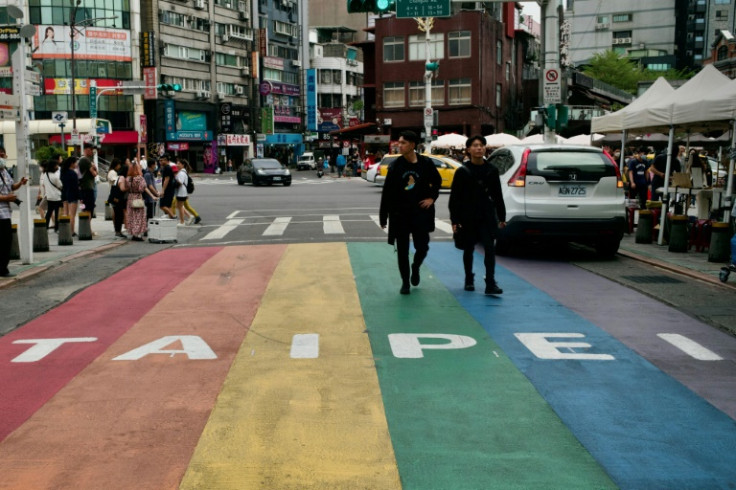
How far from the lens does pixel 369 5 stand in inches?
768

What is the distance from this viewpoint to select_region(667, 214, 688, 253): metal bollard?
1428 centimetres

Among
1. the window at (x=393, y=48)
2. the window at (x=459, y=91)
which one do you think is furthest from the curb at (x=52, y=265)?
the window at (x=393, y=48)

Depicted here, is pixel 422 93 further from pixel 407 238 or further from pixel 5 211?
pixel 407 238

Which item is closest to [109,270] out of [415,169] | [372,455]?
[415,169]

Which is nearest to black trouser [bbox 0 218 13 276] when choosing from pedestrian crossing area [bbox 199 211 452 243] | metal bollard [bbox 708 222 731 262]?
pedestrian crossing area [bbox 199 211 452 243]

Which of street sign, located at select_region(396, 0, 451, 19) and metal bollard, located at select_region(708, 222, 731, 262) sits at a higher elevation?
street sign, located at select_region(396, 0, 451, 19)

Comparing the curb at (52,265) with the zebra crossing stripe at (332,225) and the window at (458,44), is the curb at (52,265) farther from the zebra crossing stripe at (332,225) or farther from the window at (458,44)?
the window at (458,44)

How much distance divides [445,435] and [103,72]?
71.5 meters

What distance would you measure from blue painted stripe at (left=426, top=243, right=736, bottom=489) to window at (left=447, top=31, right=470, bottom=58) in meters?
57.7

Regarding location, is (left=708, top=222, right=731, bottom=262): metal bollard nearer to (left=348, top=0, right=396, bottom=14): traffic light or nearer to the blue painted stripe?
the blue painted stripe

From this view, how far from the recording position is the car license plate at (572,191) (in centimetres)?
1312

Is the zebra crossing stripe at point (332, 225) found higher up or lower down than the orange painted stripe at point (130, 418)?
lower down

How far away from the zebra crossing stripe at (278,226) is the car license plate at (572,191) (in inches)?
287

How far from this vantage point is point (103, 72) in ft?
234
